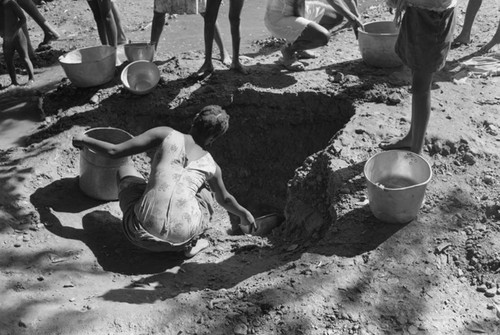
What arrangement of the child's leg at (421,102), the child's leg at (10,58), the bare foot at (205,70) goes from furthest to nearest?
1. the child's leg at (10,58)
2. the bare foot at (205,70)
3. the child's leg at (421,102)

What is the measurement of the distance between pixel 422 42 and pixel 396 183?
1004 mm

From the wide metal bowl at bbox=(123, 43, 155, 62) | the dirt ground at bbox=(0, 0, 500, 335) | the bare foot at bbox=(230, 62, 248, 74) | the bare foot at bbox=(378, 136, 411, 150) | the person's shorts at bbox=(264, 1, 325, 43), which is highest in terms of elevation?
the person's shorts at bbox=(264, 1, 325, 43)

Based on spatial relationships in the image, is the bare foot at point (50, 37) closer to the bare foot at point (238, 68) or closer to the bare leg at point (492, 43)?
the bare foot at point (238, 68)

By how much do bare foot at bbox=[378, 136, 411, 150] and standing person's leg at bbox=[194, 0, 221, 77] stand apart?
206 cm

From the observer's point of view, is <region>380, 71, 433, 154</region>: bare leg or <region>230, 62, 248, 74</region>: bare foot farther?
<region>230, 62, 248, 74</region>: bare foot

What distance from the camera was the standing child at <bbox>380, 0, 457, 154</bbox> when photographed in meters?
4.35

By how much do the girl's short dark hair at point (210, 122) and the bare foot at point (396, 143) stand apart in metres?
1.38

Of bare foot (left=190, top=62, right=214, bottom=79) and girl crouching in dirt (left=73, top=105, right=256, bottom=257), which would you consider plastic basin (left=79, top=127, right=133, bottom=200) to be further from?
bare foot (left=190, top=62, right=214, bottom=79)

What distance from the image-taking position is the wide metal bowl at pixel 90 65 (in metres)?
6.06

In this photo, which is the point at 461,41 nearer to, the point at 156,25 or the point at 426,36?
the point at 426,36

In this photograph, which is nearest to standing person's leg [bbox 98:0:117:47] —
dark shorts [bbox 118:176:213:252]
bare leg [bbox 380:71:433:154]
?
dark shorts [bbox 118:176:213:252]

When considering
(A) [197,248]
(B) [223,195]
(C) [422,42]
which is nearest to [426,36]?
(C) [422,42]

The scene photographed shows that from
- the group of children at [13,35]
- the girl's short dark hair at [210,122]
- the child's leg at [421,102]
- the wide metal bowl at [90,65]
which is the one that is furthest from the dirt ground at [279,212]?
the girl's short dark hair at [210,122]

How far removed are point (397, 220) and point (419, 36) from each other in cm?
129
